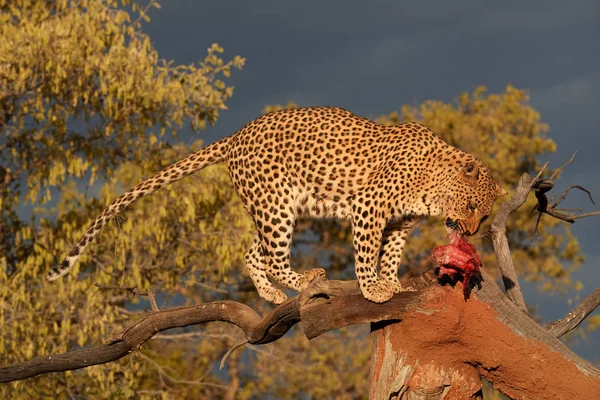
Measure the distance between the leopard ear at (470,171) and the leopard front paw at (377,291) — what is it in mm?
1067

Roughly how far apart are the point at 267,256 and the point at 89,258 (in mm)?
7940

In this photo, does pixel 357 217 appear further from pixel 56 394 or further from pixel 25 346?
pixel 56 394

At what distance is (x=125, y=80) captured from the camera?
615 inches

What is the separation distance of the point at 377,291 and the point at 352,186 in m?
1.14

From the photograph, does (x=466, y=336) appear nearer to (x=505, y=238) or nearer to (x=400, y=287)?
(x=400, y=287)

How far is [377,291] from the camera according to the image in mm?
7020

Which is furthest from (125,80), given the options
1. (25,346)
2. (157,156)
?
(25,346)

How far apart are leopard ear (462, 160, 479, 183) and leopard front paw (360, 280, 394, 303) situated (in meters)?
1.07

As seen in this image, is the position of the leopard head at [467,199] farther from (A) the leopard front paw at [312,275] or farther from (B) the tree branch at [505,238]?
(A) the leopard front paw at [312,275]

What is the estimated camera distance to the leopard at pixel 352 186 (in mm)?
7387

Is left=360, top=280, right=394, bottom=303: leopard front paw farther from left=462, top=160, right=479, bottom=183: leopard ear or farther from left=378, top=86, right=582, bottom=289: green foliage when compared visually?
left=378, top=86, right=582, bottom=289: green foliage

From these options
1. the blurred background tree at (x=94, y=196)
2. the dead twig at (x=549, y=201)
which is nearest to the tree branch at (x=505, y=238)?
the dead twig at (x=549, y=201)

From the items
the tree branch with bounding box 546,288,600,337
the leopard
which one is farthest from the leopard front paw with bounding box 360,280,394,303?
the tree branch with bounding box 546,288,600,337

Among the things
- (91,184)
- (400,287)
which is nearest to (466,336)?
(400,287)
